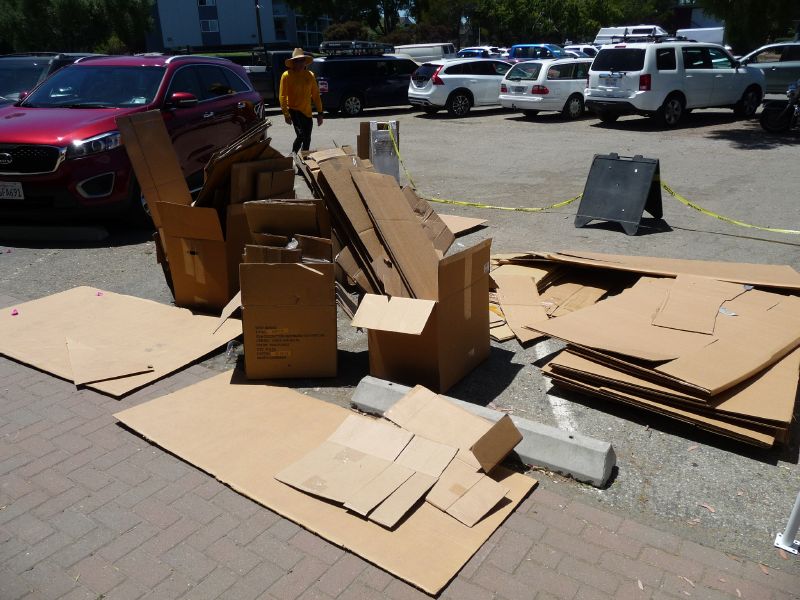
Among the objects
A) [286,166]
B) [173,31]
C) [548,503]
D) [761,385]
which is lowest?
[548,503]

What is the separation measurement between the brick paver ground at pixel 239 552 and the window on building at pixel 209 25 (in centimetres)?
6995

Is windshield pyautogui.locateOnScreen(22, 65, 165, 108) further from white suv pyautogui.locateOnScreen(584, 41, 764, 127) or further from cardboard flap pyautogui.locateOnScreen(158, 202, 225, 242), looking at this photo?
white suv pyautogui.locateOnScreen(584, 41, 764, 127)

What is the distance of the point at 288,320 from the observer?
15.1ft

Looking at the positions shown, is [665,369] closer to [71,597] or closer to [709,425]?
[709,425]

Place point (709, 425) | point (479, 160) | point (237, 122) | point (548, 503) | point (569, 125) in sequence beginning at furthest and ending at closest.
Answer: point (569, 125)
point (479, 160)
point (237, 122)
point (709, 425)
point (548, 503)

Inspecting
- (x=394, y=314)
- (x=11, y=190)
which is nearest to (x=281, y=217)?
(x=394, y=314)

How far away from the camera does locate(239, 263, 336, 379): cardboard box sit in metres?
4.49

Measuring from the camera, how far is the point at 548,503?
135 inches

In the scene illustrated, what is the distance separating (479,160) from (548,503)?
35.1 feet

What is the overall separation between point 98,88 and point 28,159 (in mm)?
1505

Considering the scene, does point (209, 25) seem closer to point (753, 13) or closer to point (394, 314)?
point (753, 13)

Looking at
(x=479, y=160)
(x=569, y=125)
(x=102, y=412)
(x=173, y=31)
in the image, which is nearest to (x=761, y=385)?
(x=102, y=412)

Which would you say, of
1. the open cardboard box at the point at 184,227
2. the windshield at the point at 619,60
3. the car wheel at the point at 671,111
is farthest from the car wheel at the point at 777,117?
the open cardboard box at the point at 184,227

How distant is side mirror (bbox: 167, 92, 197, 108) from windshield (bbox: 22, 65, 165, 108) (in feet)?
0.80
